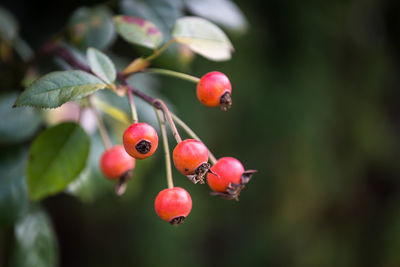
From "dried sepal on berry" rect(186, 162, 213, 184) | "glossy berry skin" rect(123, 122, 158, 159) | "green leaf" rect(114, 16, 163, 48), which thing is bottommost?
"dried sepal on berry" rect(186, 162, 213, 184)

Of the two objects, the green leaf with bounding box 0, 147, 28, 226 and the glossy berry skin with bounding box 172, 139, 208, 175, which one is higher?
the glossy berry skin with bounding box 172, 139, 208, 175

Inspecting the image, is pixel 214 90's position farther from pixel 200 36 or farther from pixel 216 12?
pixel 216 12

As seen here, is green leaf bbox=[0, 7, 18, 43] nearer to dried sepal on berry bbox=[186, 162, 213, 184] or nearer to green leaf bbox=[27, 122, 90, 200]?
green leaf bbox=[27, 122, 90, 200]

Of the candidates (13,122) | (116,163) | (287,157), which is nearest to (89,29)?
(13,122)

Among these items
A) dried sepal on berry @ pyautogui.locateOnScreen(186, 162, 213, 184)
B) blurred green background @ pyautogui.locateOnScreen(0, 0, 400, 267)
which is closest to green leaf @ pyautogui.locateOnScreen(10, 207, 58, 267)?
dried sepal on berry @ pyautogui.locateOnScreen(186, 162, 213, 184)

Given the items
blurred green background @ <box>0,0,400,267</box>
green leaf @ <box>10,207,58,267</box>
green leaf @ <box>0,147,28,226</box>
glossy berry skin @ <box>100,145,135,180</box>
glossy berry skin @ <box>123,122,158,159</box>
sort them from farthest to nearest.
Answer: blurred green background @ <box>0,0,400,267</box> → green leaf @ <box>10,207,58,267</box> → green leaf @ <box>0,147,28,226</box> → glossy berry skin @ <box>100,145,135,180</box> → glossy berry skin @ <box>123,122,158,159</box>

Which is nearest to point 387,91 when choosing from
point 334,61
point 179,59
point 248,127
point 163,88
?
point 334,61

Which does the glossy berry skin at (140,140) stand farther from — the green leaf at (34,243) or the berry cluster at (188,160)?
the green leaf at (34,243)
